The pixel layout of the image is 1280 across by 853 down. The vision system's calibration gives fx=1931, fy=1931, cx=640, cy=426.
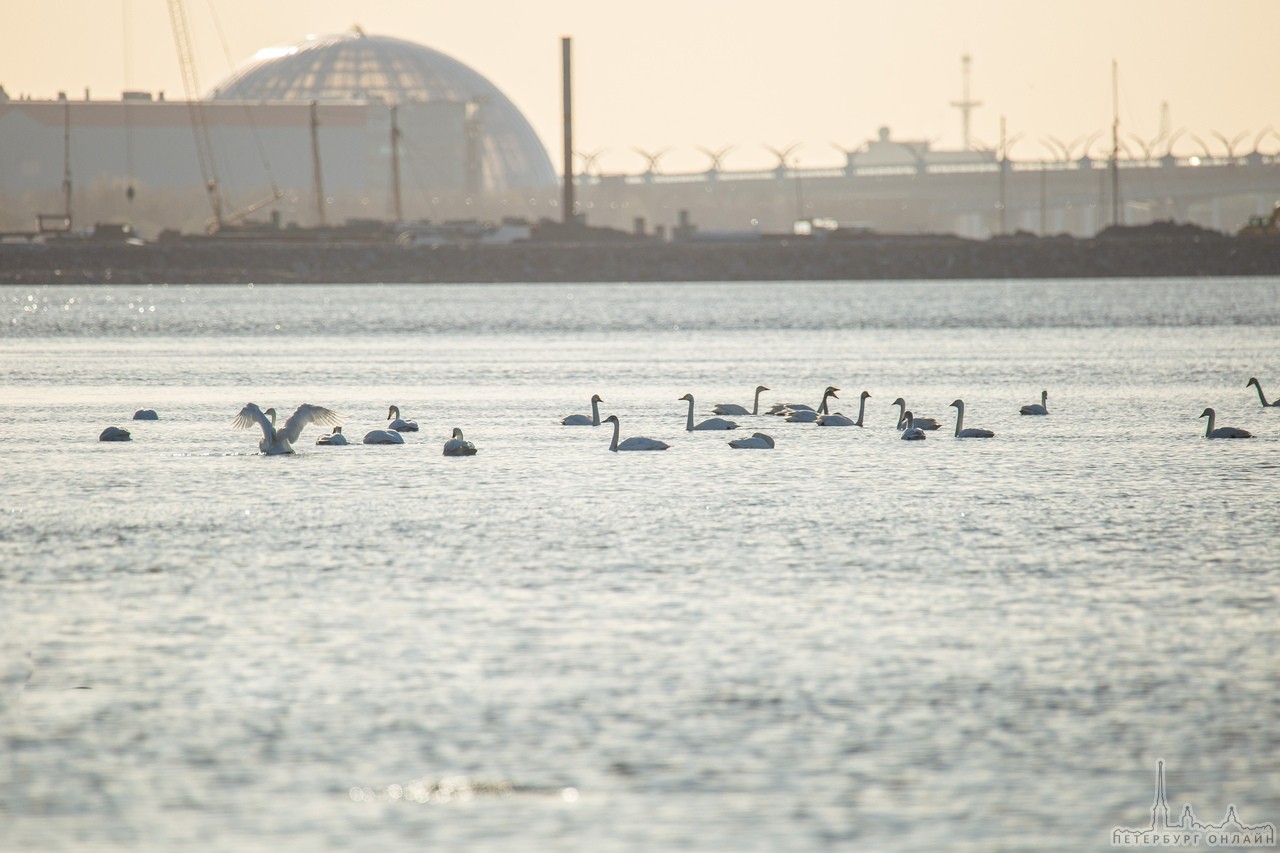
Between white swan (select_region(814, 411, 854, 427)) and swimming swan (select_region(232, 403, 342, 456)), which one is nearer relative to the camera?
swimming swan (select_region(232, 403, 342, 456))

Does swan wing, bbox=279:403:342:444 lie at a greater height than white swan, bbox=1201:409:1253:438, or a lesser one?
greater

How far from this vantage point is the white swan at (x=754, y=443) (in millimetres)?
35750

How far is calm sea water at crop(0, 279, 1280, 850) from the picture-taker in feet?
42.3

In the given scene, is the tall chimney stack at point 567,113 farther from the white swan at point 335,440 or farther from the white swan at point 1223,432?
the white swan at point 1223,432

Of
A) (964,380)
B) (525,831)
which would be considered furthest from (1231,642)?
(964,380)

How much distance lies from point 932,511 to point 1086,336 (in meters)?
57.0

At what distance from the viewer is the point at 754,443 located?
118 ft

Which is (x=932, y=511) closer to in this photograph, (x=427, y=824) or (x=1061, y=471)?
(x=1061, y=471)

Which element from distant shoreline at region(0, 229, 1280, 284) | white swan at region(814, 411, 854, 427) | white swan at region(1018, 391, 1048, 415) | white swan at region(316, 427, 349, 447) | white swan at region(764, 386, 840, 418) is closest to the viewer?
white swan at region(316, 427, 349, 447)

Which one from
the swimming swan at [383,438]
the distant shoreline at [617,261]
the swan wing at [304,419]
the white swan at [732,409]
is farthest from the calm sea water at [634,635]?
the distant shoreline at [617,261]

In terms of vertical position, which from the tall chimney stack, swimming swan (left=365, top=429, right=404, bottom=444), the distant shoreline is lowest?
swimming swan (left=365, top=429, right=404, bottom=444)

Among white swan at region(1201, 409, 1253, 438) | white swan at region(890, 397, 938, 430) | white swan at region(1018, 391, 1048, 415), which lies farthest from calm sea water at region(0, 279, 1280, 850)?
white swan at region(890, 397, 938, 430)

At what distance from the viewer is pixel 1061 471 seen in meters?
31.7

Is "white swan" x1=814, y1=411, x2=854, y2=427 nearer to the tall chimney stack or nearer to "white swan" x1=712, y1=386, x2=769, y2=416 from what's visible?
"white swan" x1=712, y1=386, x2=769, y2=416
